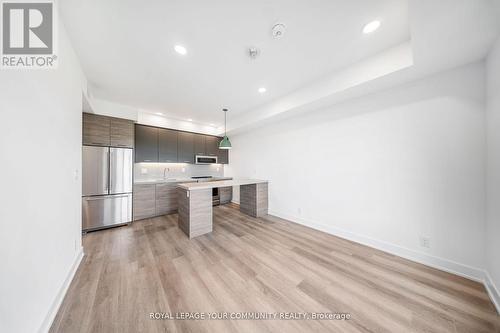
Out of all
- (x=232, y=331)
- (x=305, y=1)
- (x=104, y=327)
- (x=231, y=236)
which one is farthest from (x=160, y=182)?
(x=305, y=1)

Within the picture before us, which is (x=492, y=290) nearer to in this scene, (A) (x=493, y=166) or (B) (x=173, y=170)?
Answer: (A) (x=493, y=166)

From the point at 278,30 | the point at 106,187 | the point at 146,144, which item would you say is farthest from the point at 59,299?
the point at 278,30

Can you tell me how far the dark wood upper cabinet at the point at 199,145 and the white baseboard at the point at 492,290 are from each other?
556 cm

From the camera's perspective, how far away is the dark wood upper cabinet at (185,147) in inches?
181

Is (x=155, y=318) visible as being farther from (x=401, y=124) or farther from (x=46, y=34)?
(x=401, y=124)

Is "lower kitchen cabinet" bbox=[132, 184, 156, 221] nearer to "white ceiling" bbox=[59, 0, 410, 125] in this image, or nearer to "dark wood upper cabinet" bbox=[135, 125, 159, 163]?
"dark wood upper cabinet" bbox=[135, 125, 159, 163]

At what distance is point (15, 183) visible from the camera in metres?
0.95

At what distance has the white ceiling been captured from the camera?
1.44 metres

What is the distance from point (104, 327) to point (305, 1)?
3.24 m

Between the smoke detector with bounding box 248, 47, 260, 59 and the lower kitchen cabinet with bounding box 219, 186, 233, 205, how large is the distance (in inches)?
157

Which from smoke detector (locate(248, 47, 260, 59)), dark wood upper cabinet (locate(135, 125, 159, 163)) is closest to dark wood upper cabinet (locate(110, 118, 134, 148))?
dark wood upper cabinet (locate(135, 125, 159, 163))

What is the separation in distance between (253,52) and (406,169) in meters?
2.65

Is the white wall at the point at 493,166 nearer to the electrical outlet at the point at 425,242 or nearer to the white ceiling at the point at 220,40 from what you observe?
the electrical outlet at the point at 425,242

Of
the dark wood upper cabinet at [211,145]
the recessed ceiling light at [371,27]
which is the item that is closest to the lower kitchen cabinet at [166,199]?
the dark wood upper cabinet at [211,145]
